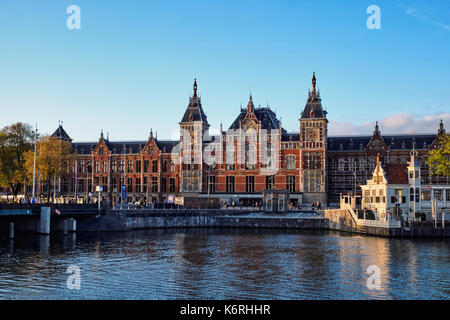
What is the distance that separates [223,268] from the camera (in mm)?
41344

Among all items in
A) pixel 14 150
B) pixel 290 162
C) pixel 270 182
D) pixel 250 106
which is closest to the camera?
pixel 14 150

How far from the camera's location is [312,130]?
360 feet

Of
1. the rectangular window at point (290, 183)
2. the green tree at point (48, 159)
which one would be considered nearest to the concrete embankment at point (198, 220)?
the green tree at point (48, 159)

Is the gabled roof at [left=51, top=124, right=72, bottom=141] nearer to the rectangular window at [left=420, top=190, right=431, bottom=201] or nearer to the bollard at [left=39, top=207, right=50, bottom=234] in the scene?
the bollard at [left=39, top=207, right=50, bottom=234]

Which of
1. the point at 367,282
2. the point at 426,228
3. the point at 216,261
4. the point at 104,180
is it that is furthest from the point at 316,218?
the point at 104,180

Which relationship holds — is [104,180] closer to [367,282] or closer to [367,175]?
[367,175]

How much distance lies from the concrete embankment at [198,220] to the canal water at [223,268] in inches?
534

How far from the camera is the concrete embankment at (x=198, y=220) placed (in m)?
79.1

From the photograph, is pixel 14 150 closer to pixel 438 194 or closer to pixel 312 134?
pixel 312 134

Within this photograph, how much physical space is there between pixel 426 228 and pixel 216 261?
3402 centimetres

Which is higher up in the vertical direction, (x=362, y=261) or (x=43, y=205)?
(x=43, y=205)

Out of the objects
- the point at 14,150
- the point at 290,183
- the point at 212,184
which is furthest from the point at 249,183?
the point at 14,150

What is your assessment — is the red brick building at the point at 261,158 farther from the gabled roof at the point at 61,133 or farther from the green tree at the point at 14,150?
the green tree at the point at 14,150

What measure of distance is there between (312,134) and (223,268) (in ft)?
236
